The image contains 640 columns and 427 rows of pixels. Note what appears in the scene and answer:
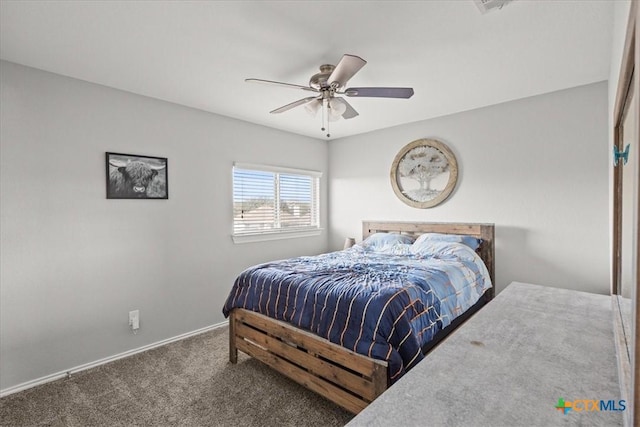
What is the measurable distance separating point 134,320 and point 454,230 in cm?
354

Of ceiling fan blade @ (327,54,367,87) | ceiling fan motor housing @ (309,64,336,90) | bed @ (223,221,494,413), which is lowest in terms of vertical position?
bed @ (223,221,494,413)

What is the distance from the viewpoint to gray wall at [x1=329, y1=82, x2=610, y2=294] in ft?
9.34

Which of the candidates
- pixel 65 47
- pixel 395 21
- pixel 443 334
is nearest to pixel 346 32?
pixel 395 21

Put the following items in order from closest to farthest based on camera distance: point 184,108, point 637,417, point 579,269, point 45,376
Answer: point 637,417
point 45,376
point 579,269
point 184,108

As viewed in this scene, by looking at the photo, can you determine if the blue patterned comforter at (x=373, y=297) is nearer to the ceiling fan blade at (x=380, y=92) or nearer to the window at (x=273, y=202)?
the window at (x=273, y=202)

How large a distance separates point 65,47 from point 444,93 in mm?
3131

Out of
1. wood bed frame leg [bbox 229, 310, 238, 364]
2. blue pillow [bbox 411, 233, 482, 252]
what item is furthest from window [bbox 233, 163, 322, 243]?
blue pillow [bbox 411, 233, 482, 252]

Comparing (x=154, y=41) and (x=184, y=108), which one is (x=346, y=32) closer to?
(x=154, y=41)

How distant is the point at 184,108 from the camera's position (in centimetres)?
325

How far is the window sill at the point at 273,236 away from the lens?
12.3 ft

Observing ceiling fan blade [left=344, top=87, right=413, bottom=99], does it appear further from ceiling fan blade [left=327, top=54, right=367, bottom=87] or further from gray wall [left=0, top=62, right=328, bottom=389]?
gray wall [left=0, top=62, right=328, bottom=389]

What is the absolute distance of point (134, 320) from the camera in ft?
9.39

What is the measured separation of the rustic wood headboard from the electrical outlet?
2.95m

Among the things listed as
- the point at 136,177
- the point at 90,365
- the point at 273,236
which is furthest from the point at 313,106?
the point at 90,365
